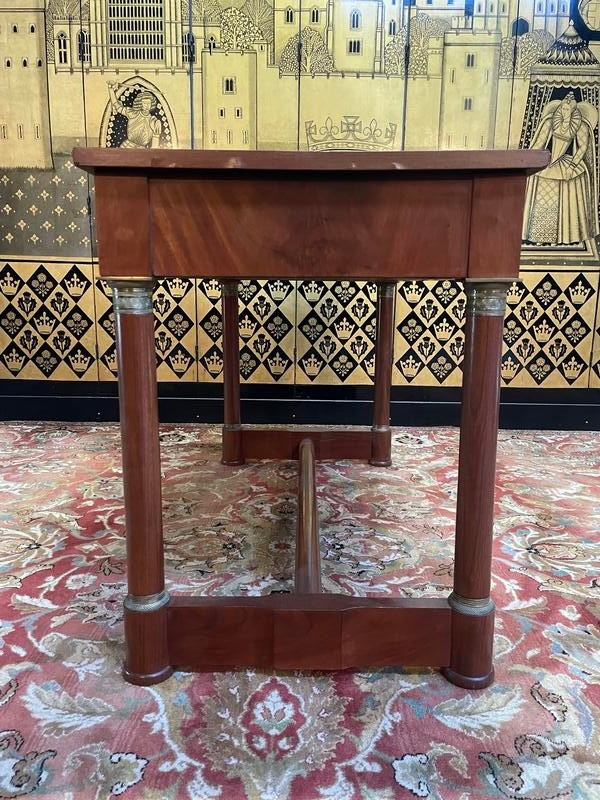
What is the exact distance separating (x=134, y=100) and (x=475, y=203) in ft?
8.28

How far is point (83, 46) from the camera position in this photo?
114 inches

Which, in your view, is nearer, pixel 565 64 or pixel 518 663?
pixel 518 663

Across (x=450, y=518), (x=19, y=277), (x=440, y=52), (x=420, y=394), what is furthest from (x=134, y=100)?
(x=450, y=518)

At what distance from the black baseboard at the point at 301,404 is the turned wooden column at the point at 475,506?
6.66 feet

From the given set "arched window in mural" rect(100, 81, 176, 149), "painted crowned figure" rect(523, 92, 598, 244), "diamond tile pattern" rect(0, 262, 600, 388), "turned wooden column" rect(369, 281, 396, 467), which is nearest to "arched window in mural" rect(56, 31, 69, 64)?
"arched window in mural" rect(100, 81, 176, 149)

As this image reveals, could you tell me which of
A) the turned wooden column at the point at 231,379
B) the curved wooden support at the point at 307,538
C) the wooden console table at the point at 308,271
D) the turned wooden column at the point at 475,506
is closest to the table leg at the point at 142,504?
the wooden console table at the point at 308,271

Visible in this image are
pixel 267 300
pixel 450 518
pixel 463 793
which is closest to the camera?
pixel 463 793

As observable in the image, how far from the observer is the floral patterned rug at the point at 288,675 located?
850 mm

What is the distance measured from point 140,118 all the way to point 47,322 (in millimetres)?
1107

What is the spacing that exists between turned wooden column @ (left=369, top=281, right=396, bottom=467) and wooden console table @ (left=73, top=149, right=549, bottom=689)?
1.22 metres

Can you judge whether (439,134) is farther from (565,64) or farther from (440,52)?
(565,64)

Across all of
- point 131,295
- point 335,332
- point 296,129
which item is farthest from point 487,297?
point 296,129

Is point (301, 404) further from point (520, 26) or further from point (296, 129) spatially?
point (520, 26)

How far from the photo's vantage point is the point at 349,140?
2930 millimetres
